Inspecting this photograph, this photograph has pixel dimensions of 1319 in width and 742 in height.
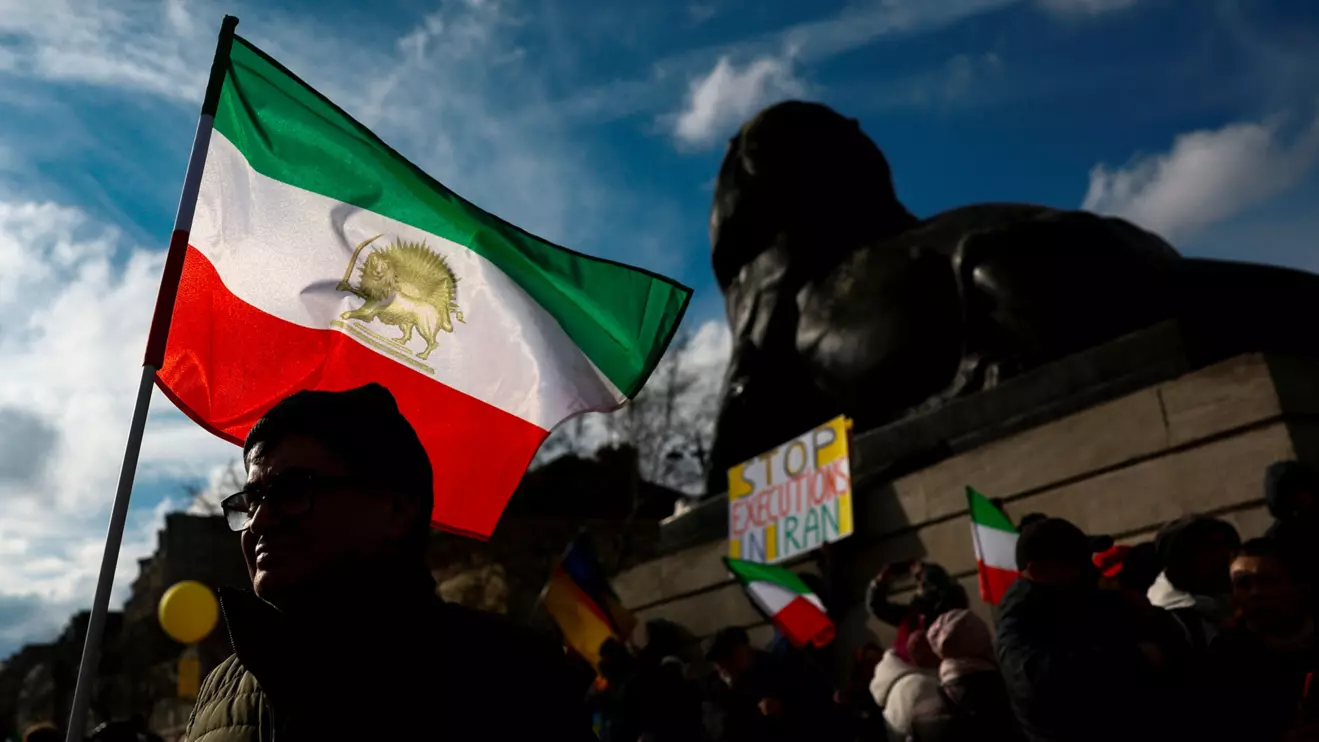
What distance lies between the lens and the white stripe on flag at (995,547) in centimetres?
595

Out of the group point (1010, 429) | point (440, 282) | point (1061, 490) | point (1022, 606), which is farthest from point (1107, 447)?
point (440, 282)

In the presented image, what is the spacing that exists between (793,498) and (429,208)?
584cm

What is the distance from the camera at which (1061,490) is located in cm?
661

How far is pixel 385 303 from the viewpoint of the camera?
345 centimetres

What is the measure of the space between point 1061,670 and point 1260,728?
0.48 meters

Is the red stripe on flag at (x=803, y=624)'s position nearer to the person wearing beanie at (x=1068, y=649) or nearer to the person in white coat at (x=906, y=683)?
the person in white coat at (x=906, y=683)

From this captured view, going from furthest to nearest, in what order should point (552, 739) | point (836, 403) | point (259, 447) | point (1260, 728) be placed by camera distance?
point (836, 403) → point (1260, 728) → point (259, 447) → point (552, 739)

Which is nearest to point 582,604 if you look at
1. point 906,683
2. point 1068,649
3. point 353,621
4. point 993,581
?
point 993,581

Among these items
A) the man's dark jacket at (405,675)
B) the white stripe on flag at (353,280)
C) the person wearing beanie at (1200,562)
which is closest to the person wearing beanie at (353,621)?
the man's dark jacket at (405,675)

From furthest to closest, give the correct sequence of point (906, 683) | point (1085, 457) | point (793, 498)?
point (793, 498), point (1085, 457), point (906, 683)

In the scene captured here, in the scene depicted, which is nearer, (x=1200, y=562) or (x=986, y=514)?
(x=1200, y=562)

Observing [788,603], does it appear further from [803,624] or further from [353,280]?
[353,280]

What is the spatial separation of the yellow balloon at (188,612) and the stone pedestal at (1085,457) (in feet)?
18.1

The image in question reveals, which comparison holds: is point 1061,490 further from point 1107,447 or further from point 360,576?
point 360,576
